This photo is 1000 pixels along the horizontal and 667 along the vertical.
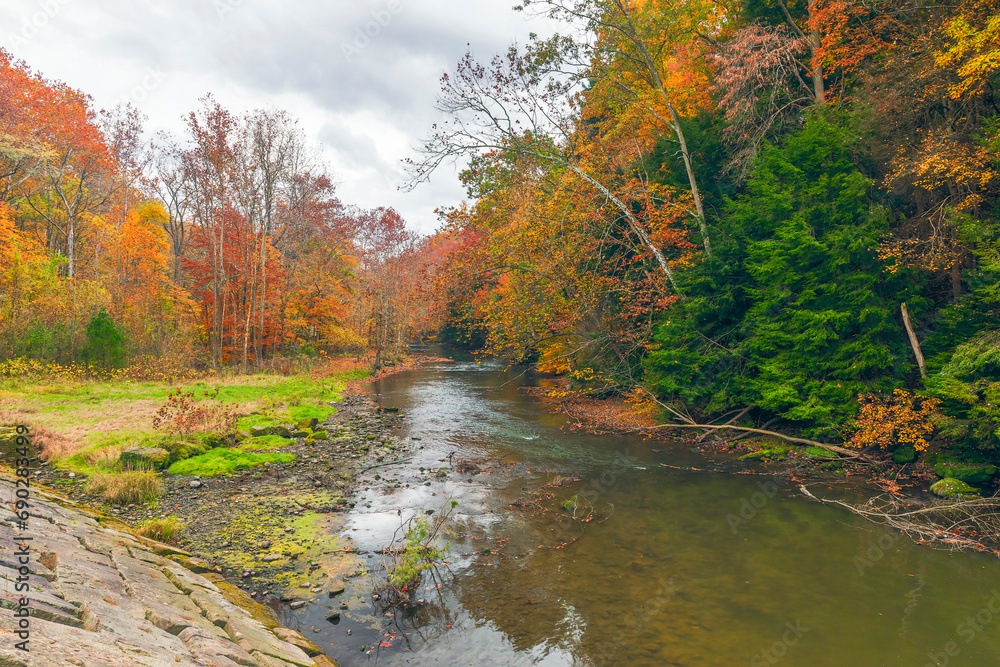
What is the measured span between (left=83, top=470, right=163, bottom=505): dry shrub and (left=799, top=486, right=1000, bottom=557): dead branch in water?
12.7 metres

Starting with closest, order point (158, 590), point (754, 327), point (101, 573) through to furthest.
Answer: point (101, 573)
point (158, 590)
point (754, 327)

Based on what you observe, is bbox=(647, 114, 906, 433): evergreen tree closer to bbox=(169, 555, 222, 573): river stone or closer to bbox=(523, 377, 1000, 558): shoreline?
bbox=(523, 377, 1000, 558): shoreline

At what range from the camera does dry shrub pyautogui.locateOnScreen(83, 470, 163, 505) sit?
8.06 metres

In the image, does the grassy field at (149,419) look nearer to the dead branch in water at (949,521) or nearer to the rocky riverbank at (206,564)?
the rocky riverbank at (206,564)

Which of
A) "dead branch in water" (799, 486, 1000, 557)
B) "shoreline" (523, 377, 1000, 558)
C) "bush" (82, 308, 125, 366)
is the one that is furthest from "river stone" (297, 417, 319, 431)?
"dead branch in water" (799, 486, 1000, 557)

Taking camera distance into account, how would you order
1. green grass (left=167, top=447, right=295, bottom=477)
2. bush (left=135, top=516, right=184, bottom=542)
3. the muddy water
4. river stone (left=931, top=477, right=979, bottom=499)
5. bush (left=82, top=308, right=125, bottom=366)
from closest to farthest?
the muddy water → bush (left=135, top=516, right=184, bottom=542) → river stone (left=931, top=477, right=979, bottom=499) → green grass (left=167, top=447, right=295, bottom=477) → bush (left=82, top=308, right=125, bottom=366)

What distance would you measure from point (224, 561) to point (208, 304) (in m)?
27.0

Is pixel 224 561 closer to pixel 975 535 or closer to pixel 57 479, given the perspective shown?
pixel 57 479

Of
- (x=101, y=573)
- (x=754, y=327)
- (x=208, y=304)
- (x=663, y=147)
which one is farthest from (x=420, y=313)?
(x=101, y=573)

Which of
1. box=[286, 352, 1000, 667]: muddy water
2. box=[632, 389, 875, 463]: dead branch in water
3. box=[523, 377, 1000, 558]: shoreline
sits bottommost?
box=[286, 352, 1000, 667]: muddy water

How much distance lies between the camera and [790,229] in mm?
11719

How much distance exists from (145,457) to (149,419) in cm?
324

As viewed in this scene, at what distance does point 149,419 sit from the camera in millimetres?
12336

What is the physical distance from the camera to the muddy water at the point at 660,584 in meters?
5.15
